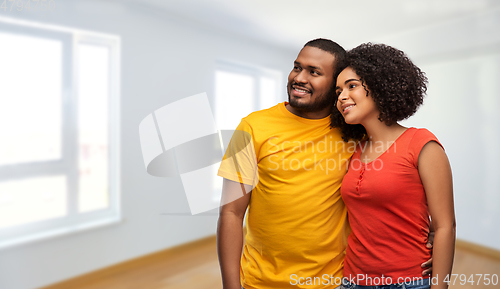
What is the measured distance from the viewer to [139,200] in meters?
2.90

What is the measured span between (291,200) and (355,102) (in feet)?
1.31

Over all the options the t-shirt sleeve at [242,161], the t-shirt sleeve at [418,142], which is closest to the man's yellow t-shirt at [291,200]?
the t-shirt sleeve at [242,161]

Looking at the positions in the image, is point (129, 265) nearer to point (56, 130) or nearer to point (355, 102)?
point (56, 130)

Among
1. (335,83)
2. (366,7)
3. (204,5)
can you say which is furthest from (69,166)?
(366,7)

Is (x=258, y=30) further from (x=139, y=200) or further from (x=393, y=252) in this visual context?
(x=393, y=252)

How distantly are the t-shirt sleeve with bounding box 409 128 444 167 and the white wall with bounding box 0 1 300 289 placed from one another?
7.96 ft

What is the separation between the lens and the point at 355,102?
1052 mm

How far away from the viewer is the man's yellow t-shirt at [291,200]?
1062 mm

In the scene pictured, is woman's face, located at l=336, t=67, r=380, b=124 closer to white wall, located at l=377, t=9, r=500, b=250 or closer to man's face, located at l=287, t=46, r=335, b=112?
man's face, located at l=287, t=46, r=335, b=112

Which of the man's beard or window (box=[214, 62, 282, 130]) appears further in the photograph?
window (box=[214, 62, 282, 130])

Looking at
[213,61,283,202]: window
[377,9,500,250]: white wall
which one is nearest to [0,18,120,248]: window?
[213,61,283,202]: window

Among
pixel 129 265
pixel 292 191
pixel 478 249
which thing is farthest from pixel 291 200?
pixel 478 249

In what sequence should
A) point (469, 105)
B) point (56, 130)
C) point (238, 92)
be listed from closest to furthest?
point (56, 130)
point (469, 105)
point (238, 92)

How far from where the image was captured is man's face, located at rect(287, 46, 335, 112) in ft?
3.76
